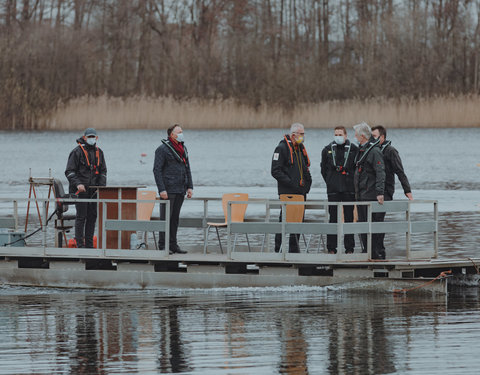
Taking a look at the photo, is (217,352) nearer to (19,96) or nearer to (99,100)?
(99,100)

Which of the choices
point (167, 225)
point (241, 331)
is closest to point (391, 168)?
point (167, 225)

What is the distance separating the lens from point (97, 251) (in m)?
11.7

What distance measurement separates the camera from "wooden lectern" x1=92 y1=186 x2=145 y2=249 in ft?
38.6

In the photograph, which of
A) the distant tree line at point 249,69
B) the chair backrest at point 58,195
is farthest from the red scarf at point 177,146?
the distant tree line at point 249,69

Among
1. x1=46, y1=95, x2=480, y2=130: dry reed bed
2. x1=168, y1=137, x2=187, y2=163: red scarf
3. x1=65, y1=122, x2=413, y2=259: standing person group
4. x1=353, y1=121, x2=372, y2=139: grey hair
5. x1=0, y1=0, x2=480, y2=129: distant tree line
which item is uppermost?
x1=0, y1=0, x2=480, y2=129: distant tree line

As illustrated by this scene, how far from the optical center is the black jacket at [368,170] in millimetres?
11312

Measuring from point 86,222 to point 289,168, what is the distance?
2415 mm

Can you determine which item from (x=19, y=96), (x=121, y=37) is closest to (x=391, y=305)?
(x=19, y=96)

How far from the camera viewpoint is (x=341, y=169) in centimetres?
1169

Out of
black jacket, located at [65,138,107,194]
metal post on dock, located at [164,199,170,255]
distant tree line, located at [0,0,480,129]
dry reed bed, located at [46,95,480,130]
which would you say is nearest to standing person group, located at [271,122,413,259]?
metal post on dock, located at [164,199,170,255]

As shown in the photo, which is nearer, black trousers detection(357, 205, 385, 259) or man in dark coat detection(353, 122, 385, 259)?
man in dark coat detection(353, 122, 385, 259)

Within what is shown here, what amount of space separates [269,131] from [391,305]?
40.3 meters

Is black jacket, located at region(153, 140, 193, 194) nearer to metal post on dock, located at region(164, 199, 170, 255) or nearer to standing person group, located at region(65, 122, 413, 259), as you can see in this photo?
standing person group, located at region(65, 122, 413, 259)

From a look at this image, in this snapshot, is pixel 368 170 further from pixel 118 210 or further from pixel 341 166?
pixel 118 210
